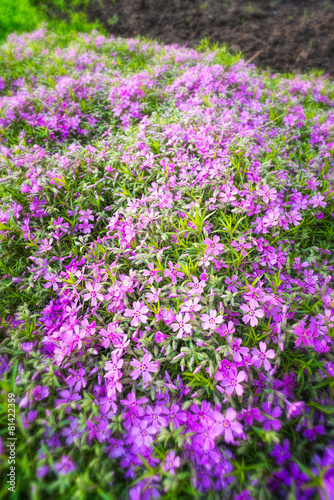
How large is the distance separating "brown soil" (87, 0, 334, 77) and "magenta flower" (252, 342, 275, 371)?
5.40 metres

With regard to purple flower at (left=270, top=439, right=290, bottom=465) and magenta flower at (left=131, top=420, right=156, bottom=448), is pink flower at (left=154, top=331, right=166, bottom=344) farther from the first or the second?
purple flower at (left=270, top=439, right=290, bottom=465)

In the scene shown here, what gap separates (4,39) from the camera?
6523mm

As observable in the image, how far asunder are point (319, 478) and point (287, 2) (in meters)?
9.13

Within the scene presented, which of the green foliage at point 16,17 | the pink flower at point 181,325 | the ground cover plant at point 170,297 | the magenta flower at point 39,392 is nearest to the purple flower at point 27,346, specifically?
the ground cover plant at point 170,297

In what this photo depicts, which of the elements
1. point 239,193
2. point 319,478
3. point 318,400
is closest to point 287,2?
point 239,193

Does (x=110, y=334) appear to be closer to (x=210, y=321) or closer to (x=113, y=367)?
(x=113, y=367)

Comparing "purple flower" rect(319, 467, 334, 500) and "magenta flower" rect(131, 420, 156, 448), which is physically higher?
"purple flower" rect(319, 467, 334, 500)

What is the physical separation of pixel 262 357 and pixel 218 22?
306 inches

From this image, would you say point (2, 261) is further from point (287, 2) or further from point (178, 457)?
point (287, 2)

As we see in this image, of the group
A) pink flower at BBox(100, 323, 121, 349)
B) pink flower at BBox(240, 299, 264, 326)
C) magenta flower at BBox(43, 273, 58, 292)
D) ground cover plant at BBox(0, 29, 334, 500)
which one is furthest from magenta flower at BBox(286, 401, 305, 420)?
magenta flower at BBox(43, 273, 58, 292)

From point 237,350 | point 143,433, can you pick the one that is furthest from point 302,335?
point 143,433

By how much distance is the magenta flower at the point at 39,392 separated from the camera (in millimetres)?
1700

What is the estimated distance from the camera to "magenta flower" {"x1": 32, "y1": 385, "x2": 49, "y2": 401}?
170 cm

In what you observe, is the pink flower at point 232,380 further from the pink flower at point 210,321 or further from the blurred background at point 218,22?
the blurred background at point 218,22
